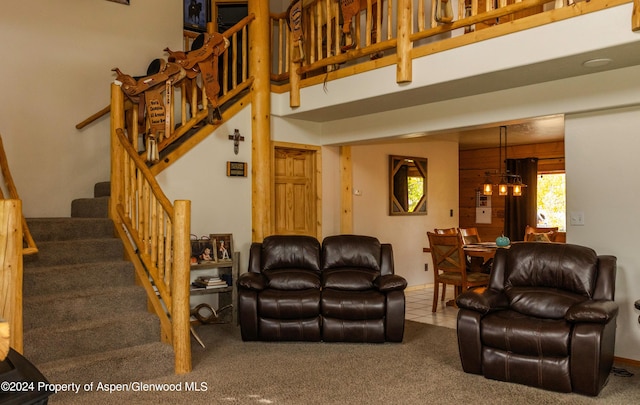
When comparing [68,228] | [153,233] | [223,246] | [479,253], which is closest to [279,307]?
[223,246]

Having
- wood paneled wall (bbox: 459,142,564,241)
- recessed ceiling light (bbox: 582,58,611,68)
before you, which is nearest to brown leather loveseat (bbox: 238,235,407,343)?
recessed ceiling light (bbox: 582,58,611,68)

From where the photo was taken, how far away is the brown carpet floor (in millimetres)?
3316

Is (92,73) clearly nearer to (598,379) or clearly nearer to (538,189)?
(598,379)

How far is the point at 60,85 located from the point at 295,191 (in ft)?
9.42

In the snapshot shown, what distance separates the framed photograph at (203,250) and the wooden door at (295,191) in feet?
3.93

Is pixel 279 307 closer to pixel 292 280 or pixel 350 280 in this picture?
pixel 292 280

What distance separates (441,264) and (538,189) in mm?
4524

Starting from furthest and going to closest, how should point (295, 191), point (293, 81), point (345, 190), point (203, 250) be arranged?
point (345, 190) → point (295, 191) → point (293, 81) → point (203, 250)

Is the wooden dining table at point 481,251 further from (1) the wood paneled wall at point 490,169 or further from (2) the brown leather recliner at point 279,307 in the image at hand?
(1) the wood paneled wall at point 490,169

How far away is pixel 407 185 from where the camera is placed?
7.99 metres

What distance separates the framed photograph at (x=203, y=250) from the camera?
529 cm

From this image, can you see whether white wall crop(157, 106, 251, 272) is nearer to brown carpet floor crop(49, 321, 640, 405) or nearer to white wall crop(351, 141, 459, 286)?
brown carpet floor crop(49, 321, 640, 405)

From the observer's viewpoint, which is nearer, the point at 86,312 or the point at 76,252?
the point at 86,312

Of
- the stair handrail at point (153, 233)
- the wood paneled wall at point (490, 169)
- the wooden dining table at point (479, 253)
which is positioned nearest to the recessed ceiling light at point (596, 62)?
the wooden dining table at point (479, 253)
